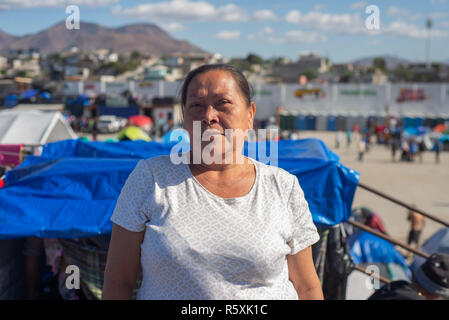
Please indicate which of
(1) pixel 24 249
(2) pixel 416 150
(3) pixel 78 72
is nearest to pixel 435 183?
(2) pixel 416 150

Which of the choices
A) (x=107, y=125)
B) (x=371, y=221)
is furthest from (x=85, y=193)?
(x=107, y=125)

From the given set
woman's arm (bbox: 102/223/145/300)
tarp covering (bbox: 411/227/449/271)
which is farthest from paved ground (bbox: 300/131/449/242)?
woman's arm (bbox: 102/223/145/300)

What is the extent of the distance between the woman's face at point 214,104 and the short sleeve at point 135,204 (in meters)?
0.22

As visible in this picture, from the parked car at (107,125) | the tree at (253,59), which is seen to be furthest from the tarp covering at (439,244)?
the tree at (253,59)

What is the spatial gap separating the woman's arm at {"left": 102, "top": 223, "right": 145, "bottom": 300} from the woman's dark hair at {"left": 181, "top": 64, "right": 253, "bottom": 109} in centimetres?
52

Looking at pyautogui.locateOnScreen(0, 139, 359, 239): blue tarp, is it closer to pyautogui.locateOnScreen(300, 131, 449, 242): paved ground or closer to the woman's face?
the woman's face

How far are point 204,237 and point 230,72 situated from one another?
1.99 feet

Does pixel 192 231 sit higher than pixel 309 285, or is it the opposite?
pixel 192 231

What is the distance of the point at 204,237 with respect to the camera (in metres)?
1.35

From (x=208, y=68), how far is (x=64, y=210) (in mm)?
2027

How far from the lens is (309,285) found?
5.05 ft

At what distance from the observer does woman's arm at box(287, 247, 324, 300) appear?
5.00ft
